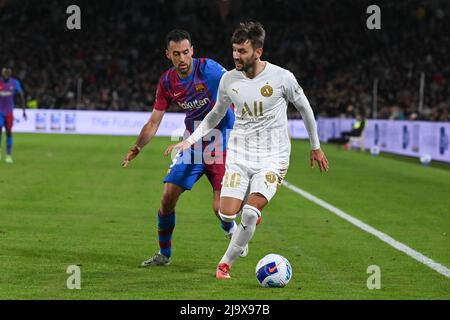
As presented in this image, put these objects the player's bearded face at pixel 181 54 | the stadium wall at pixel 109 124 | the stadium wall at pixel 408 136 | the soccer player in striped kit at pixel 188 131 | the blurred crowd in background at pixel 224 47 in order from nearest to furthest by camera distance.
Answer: the player's bearded face at pixel 181 54 < the soccer player in striped kit at pixel 188 131 < the stadium wall at pixel 408 136 < the stadium wall at pixel 109 124 < the blurred crowd in background at pixel 224 47

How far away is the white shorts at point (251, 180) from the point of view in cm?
830

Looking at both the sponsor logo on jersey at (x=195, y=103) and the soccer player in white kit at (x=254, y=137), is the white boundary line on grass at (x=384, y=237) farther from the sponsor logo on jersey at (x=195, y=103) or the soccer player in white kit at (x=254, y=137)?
the sponsor logo on jersey at (x=195, y=103)

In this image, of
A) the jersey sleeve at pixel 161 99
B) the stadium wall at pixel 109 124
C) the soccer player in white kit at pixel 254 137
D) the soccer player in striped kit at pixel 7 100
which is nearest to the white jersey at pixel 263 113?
the soccer player in white kit at pixel 254 137

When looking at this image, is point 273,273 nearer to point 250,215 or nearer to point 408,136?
point 250,215

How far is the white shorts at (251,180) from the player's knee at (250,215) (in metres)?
0.16

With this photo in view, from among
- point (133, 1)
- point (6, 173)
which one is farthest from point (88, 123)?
point (6, 173)

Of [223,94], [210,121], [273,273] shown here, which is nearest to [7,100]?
[210,121]

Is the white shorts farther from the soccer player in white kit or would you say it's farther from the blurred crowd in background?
the blurred crowd in background

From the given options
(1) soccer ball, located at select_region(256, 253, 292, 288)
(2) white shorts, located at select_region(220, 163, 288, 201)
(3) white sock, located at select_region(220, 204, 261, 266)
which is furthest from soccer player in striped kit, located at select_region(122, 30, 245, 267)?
(1) soccer ball, located at select_region(256, 253, 292, 288)

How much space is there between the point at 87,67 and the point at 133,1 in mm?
7479

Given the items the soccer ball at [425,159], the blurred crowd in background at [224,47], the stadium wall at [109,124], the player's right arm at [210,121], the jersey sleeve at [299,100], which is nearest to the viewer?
the jersey sleeve at [299,100]

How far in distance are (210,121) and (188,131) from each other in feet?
2.82

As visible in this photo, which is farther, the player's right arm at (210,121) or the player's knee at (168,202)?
the player's knee at (168,202)

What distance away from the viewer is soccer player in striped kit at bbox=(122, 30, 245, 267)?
30.5ft
